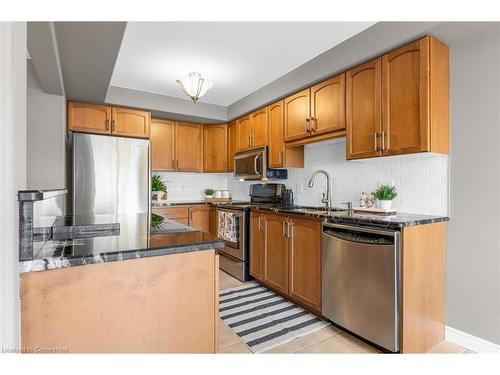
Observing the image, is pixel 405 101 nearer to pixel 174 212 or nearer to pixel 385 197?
pixel 385 197

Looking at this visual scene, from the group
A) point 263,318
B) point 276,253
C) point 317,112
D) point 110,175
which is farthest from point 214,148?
point 263,318

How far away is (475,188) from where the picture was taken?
76.2 inches

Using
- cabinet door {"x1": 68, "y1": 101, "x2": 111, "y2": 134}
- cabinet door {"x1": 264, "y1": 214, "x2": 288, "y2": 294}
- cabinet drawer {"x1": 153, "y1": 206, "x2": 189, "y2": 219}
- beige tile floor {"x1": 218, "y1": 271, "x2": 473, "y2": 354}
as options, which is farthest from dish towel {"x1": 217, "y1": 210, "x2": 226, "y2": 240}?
cabinet door {"x1": 68, "y1": 101, "x2": 111, "y2": 134}

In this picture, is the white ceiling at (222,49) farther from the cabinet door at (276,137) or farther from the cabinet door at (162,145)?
the cabinet door at (162,145)

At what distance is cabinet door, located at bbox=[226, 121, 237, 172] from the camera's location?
4.30 metres

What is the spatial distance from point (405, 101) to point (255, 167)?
195 centimetres

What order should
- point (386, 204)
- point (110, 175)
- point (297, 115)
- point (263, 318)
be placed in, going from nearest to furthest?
point (386, 204) → point (263, 318) → point (297, 115) → point (110, 175)

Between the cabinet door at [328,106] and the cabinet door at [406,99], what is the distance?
418mm

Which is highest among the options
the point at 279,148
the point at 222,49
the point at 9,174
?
the point at 222,49

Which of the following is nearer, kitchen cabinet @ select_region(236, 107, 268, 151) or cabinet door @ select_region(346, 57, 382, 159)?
cabinet door @ select_region(346, 57, 382, 159)

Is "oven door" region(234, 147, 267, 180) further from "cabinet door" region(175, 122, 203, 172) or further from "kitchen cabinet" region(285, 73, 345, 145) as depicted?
"cabinet door" region(175, 122, 203, 172)

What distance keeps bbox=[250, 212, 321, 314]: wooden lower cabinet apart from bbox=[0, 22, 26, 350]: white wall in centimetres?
198

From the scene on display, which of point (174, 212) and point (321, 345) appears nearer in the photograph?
point (321, 345)
